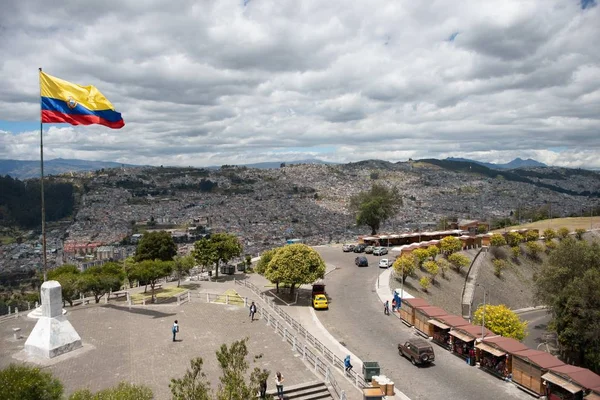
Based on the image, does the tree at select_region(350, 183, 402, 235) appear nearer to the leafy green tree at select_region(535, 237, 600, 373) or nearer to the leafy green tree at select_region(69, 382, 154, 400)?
the leafy green tree at select_region(535, 237, 600, 373)

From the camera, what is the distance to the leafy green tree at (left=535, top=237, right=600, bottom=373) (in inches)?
916

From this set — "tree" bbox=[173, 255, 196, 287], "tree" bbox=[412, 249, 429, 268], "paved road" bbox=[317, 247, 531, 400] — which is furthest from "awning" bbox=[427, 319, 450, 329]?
"tree" bbox=[173, 255, 196, 287]

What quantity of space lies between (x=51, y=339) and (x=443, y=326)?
1654 cm

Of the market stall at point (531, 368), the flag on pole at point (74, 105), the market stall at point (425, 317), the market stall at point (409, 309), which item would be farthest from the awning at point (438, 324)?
the flag on pole at point (74, 105)

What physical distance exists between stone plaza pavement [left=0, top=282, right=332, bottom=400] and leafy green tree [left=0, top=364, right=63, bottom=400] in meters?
4.98

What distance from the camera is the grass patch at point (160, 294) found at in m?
28.7

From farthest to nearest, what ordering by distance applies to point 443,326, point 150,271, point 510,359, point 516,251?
point 516,251 < point 150,271 < point 443,326 < point 510,359

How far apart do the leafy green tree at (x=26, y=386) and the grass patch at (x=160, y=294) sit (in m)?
20.0

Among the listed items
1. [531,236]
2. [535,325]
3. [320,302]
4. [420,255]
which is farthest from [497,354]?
[531,236]

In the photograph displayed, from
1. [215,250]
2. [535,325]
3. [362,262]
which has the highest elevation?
[215,250]

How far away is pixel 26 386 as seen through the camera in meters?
8.09

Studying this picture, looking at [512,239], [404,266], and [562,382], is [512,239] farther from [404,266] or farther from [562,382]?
[562,382]

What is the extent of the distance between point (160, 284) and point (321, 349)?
2085 cm

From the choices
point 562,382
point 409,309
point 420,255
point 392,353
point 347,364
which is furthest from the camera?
point 420,255
